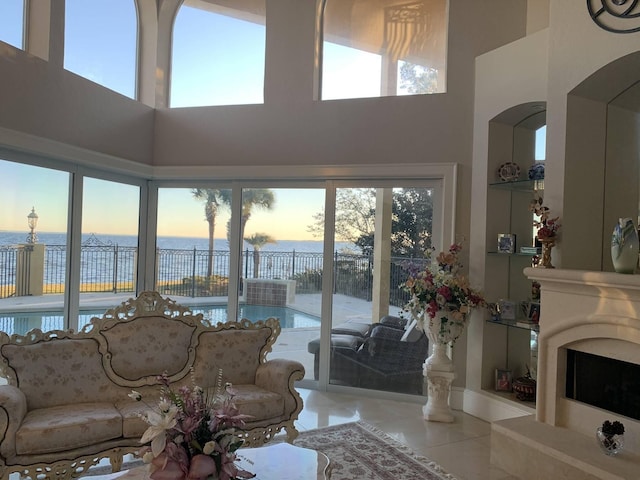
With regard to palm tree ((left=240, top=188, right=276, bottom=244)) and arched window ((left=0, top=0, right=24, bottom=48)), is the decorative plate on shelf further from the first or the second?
arched window ((left=0, top=0, right=24, bottom=48))

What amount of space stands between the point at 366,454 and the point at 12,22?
4.30m

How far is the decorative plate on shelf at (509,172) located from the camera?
402 cm

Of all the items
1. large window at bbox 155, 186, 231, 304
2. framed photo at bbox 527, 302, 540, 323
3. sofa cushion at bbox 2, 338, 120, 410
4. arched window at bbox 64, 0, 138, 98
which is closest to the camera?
sofa cushion at bbox 2, 338, 120, 410

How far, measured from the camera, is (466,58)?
431 cm

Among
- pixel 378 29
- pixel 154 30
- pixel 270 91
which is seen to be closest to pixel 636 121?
pixel 378 29

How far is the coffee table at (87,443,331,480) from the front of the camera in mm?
2115

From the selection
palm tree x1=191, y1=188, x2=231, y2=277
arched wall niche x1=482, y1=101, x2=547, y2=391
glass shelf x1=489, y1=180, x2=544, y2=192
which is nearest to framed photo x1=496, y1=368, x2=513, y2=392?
arched wall niche x1=482, y1=101, x2=547, y2=391

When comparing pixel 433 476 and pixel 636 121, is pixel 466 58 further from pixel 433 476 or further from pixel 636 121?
pixel 433 476

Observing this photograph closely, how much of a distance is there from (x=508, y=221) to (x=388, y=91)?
173 centimetres

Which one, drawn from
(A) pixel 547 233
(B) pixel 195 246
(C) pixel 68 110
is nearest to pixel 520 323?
(A) pixel 547 233

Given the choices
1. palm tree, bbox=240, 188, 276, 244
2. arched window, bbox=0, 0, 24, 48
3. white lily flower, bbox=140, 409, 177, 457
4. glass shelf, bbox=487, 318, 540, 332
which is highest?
arched window, bbox=0, 0, 24, 48

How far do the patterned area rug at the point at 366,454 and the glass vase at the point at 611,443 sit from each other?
0.89 m

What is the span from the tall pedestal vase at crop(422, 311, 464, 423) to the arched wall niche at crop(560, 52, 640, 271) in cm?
111

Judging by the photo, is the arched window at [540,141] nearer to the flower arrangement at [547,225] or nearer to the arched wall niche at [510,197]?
the arched wall niche at [510,197]
